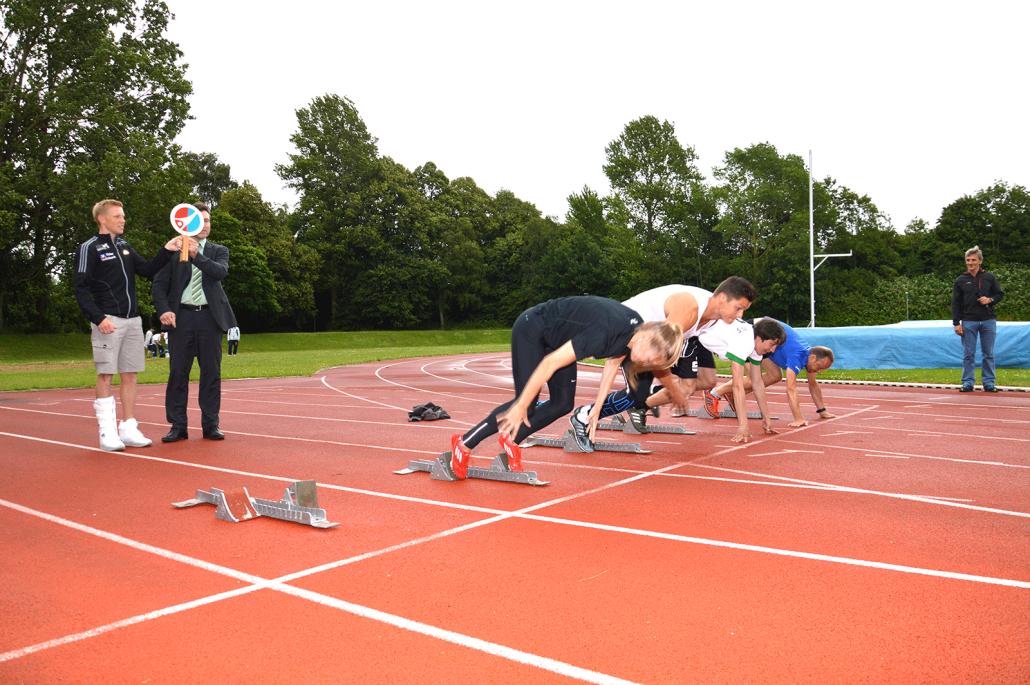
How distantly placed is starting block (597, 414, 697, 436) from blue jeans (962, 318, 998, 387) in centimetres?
628

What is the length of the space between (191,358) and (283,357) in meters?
23.0

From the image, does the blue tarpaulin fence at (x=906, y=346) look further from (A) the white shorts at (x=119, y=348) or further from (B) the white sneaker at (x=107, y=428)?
(B) the white sneaker at (x=107, y=428)

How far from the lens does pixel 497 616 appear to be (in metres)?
3.03

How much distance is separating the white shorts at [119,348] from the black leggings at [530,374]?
142 inches

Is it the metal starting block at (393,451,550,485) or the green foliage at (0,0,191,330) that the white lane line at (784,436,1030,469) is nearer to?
the metal starting block at (393,451,550,485)

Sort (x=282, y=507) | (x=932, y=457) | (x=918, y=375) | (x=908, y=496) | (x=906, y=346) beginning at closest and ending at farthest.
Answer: (x=282, y=507) → (x=908, y=496) → (x=932, y=457) → (x=918, y=375) → (x=906, y=346)

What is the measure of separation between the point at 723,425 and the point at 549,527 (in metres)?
4.84

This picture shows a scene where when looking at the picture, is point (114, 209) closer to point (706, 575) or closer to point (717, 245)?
point (706, 575)

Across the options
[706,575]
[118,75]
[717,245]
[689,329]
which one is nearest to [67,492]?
[706,575]

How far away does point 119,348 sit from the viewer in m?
7.20

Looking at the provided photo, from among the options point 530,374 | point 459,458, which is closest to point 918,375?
point 530,374

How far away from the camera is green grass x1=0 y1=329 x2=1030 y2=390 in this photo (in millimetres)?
15227

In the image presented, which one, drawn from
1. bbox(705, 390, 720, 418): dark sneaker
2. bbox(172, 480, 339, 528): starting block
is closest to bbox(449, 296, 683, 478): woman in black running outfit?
bbox(172, 480, 339, 528): starting block

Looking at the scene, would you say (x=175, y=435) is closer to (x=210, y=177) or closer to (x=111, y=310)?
(x=111, y=310)
